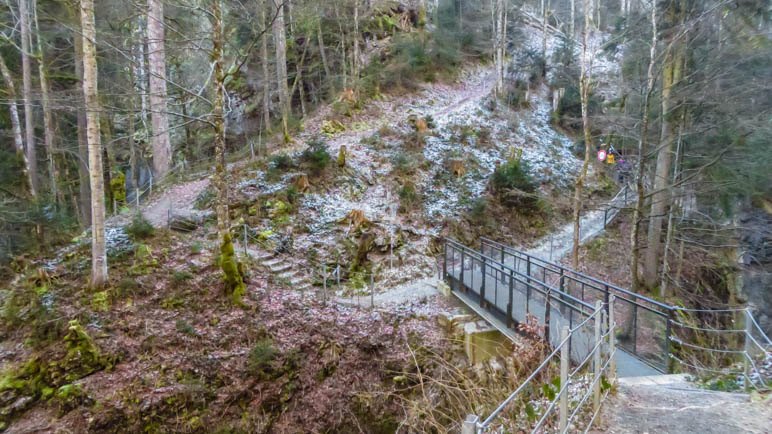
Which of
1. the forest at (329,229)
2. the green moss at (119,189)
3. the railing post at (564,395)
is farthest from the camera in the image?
the green moss at (119,189)

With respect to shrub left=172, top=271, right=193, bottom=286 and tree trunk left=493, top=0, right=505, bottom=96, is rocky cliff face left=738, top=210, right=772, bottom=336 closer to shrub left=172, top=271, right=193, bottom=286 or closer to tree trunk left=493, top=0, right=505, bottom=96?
shrub left=172, top=271, right=193, bottom=286

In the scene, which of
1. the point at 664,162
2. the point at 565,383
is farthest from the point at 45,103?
the point at 664,162

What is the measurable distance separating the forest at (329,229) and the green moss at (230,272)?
4 cm

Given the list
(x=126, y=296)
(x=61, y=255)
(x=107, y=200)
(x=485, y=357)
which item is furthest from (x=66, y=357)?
(x=107, y=200)

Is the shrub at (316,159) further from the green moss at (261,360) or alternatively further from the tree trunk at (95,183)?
the green moss at (261,360)

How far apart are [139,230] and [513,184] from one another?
41.0ft

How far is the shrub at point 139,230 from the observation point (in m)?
9.71

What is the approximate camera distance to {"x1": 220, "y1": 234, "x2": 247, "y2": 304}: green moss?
8.52 m

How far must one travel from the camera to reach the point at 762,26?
927 centimetres

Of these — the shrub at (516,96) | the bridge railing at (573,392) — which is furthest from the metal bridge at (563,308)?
the shrub at (516,96)

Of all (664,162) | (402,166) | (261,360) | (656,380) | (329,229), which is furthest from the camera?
(402,166)

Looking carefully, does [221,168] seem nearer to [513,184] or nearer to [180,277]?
[180,277]

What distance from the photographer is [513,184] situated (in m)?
15.2

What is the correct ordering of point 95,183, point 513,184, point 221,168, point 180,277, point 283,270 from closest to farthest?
point 95,183 < point 221,168 < point 180,277 < point 283,270 < point 513,184
